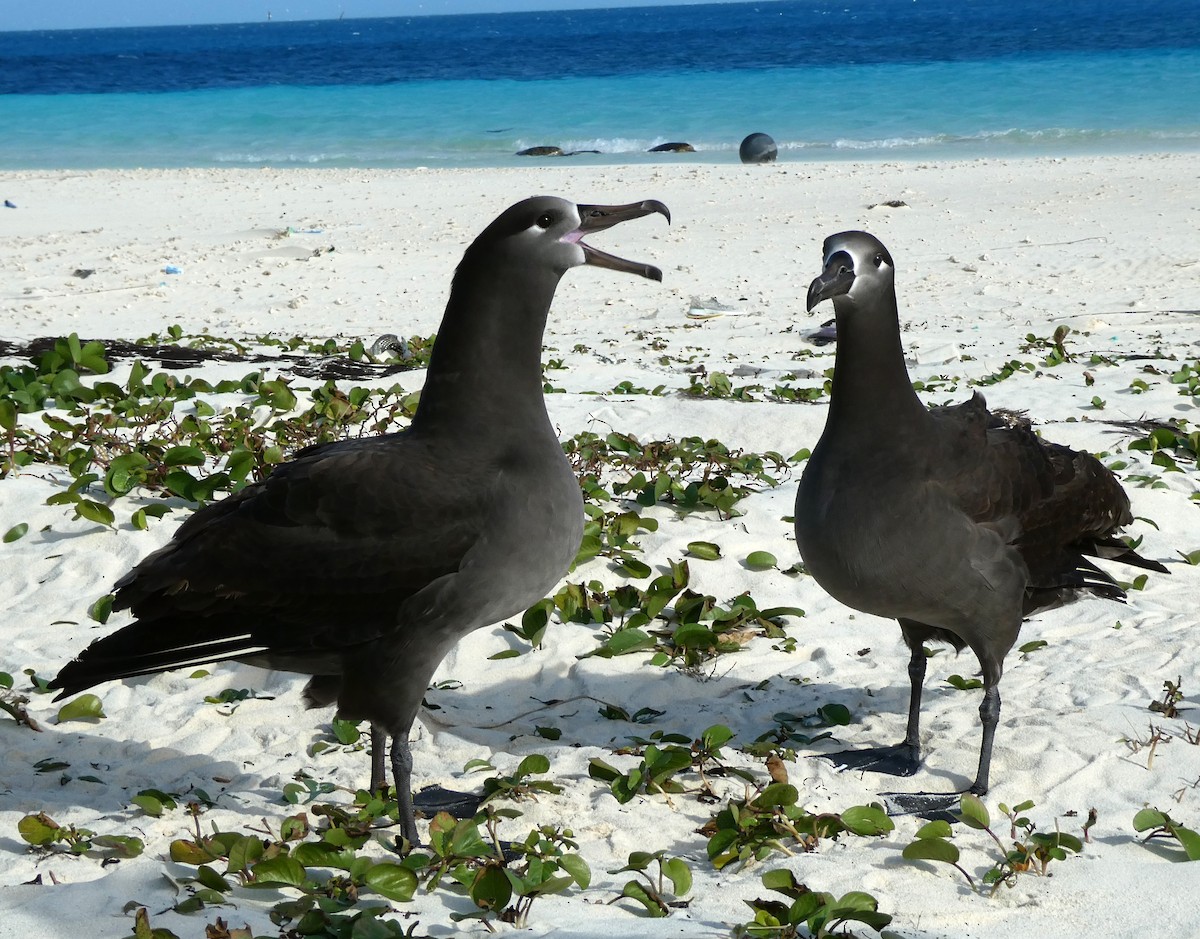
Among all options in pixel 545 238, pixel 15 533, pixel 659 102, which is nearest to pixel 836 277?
pixel 545 238

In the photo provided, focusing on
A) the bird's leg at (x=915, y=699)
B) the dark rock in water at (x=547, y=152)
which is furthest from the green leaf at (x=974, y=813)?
the dark rock in water at (x=547, y=152)

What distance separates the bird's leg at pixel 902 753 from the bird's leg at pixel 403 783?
143 centimetres

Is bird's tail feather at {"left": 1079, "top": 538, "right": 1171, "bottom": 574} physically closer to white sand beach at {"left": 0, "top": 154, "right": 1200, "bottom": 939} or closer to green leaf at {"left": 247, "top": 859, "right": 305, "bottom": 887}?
white sand beach at {"left": 0, "top": 154, "right": 1200, "bottom": 939}

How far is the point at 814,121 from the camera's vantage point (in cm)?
3338

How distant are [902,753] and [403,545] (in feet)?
6.11

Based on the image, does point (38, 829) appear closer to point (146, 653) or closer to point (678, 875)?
point (146, 653)

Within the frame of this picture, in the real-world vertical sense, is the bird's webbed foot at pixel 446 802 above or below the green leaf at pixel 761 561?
below

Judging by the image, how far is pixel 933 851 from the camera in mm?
3221

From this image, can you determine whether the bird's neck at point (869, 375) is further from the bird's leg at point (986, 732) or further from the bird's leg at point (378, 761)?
the bird's leg at point (378, 761)

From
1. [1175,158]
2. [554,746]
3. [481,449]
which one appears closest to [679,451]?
[554,746]

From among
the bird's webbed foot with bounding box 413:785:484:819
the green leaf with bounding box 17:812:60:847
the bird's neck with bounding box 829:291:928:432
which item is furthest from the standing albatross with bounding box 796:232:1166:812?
the green leaf with bounding box 17:812:60:847

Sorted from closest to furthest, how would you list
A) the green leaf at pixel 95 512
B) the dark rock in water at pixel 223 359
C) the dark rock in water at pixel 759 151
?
the green leaf at pixel 95 512
the dark rock in water at pixel 223 359
the dark rock in water at pixel 759 151

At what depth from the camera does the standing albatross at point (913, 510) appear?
375cm

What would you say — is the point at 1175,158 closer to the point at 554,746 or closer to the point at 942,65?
the point at 554,746
